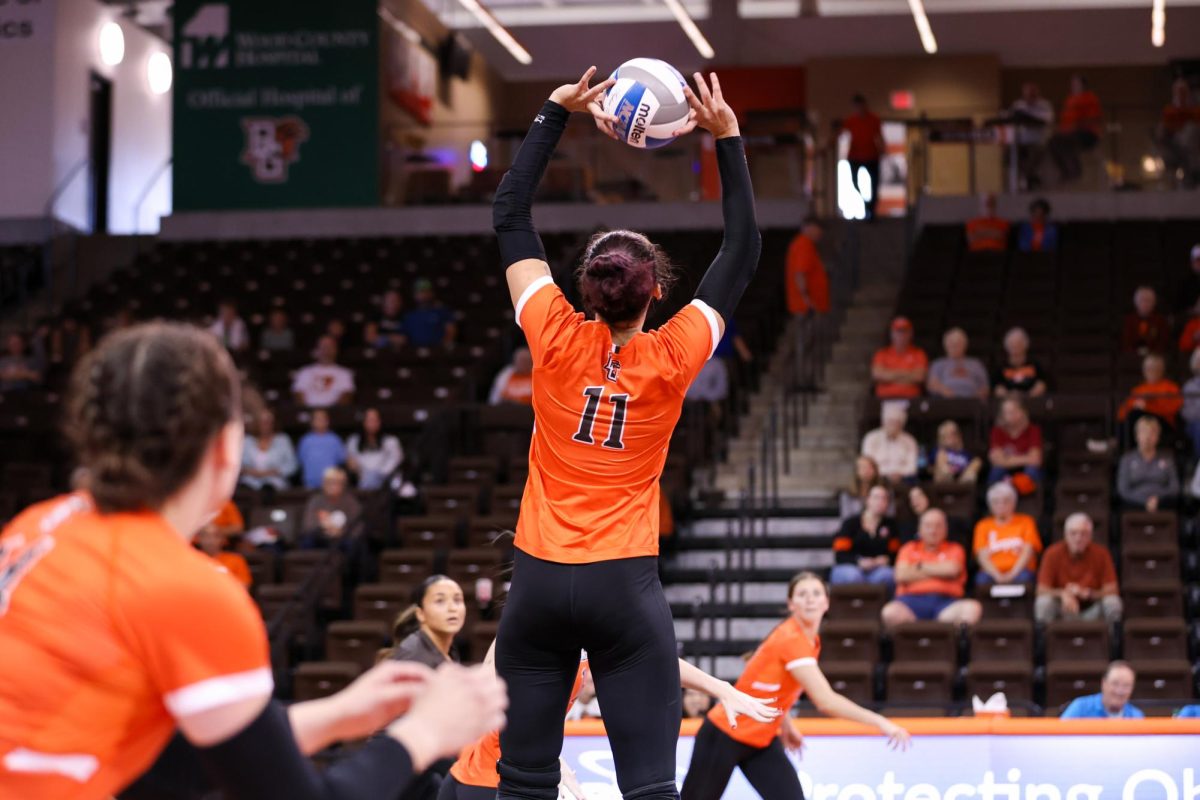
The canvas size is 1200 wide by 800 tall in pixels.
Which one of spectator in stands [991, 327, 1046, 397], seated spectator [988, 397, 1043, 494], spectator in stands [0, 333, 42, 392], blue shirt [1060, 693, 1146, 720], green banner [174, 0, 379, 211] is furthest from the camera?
green banner [174, 0, 379, 211]

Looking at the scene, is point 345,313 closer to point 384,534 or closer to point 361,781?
point 384,534

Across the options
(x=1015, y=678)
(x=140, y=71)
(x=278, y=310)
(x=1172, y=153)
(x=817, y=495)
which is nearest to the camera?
(x=1015, y=678)

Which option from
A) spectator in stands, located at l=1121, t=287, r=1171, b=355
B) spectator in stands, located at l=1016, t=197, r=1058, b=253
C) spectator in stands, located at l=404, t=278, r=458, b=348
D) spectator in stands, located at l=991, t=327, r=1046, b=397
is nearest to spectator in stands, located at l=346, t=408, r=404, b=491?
spectator in stands, located at l=404, t=278, r=458, b=348

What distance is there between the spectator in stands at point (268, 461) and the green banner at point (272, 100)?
8.76m

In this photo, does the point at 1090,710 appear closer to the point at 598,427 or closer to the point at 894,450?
the point at 894,450

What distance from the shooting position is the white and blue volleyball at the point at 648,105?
4555 mm

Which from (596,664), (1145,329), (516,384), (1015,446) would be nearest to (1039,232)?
(1145,329)

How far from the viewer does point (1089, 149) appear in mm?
19953

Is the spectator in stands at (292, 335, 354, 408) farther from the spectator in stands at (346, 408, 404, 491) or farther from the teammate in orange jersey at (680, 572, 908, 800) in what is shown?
the teammate in orange jersey at (680, 572, 908, 800)

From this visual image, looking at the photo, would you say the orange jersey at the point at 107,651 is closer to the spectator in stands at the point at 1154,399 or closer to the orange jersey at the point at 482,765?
the orange jersey at the point at 482,765

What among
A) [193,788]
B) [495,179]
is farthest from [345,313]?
[193,788]

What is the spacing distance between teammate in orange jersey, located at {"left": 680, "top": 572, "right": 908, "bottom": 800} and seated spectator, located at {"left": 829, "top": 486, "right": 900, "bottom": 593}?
5.02 meters

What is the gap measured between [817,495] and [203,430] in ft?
42.5

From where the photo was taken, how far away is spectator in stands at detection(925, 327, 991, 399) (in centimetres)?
1442
